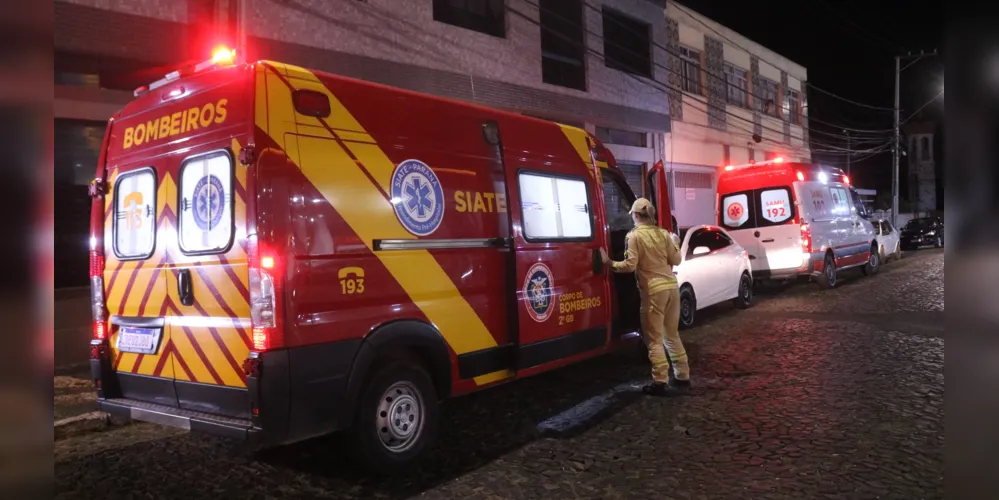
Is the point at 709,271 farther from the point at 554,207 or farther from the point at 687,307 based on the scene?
the point at 554,207

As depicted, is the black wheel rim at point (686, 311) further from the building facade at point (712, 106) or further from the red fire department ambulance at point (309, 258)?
the building facade at point (712, 106)

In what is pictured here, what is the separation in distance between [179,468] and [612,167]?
191 inches

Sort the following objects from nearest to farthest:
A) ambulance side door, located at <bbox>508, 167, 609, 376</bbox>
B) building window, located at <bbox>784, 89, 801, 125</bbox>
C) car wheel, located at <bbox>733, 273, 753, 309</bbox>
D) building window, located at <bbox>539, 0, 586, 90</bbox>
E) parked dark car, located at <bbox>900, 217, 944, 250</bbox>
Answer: ambulance side door, located at <bbox>508, 167, 609, 376</bbox>
car wheel, located at <bbox>733, 273, 753, 309</bbox>
building window, located at <bbox>539, 0, 586, 90</bbox>
parked dark car, located at <bbox>900, 217, 944, 250</bbox>
building window, located at <bbox>784, 89, 801, 125</bbox>

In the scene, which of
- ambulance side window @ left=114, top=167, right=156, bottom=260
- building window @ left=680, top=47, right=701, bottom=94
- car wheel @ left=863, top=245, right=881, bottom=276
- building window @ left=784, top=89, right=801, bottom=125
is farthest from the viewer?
building window @ left=784, top=89, right=801, bottom=125

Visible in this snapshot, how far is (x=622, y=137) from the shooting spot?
17.9 meters

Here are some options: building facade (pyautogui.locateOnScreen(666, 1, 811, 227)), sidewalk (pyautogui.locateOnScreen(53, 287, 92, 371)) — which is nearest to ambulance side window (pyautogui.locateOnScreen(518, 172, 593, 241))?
sidewalk (pyautogui.locateOnScreen(53, 287, 92, 371))

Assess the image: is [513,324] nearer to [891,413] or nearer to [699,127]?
[891,413]

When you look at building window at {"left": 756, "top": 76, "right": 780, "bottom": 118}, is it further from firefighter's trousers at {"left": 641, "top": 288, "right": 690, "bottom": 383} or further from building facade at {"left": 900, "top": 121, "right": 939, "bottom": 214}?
building facade at {"left": 900, "top": 121, "right": 939, "bottom": 214}

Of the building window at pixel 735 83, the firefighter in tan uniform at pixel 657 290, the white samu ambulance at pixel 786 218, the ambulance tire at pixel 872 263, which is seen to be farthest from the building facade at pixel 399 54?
the ambulance tire at pixel 872 263

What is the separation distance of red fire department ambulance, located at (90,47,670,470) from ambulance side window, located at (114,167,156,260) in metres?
0.02

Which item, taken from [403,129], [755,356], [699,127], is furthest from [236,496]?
[699,127]

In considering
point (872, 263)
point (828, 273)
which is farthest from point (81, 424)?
point (872, 263)

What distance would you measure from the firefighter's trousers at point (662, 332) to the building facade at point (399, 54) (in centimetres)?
457

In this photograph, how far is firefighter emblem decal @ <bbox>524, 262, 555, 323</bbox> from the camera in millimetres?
5254
